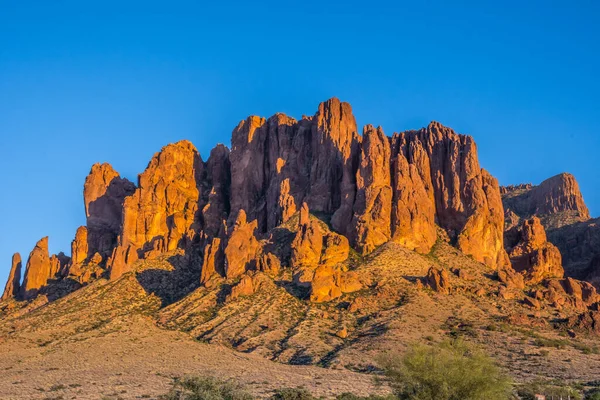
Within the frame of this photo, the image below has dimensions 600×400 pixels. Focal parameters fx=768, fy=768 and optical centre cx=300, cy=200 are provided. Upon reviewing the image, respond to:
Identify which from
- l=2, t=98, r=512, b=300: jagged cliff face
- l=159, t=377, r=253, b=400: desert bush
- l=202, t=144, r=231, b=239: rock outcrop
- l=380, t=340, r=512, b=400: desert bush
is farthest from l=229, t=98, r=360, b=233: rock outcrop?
l=380, t=340, r=512, b=400: desert bush

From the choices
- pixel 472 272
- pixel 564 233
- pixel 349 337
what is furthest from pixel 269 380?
pixel 564 233

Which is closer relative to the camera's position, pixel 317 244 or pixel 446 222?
pixel 317 244

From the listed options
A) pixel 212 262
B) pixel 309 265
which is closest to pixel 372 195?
pixel 309 265

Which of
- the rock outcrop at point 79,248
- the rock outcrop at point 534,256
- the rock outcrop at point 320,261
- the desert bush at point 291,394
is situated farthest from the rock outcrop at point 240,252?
the desert bush at point 291,394

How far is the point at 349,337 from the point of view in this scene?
9800cm

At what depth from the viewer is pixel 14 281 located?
150 meters

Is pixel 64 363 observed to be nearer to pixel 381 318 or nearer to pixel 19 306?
pixel 381 318

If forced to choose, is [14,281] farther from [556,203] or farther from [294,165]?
[556,203]

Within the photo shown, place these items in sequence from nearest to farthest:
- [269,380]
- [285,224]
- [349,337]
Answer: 1. [269,380]
2. [349,337]
3. [285,224]

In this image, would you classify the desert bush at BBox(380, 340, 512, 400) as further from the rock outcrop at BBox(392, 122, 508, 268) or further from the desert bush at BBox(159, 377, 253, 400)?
the rock outcrop at BBox(392, 122, 508, 268)

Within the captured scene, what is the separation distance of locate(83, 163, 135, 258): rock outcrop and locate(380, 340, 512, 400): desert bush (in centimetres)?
10057

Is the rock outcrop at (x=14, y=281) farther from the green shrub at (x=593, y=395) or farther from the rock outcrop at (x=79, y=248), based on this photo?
the green shrub at (x=593, y=395)

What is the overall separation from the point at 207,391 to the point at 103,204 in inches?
4088

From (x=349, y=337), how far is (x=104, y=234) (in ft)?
235
